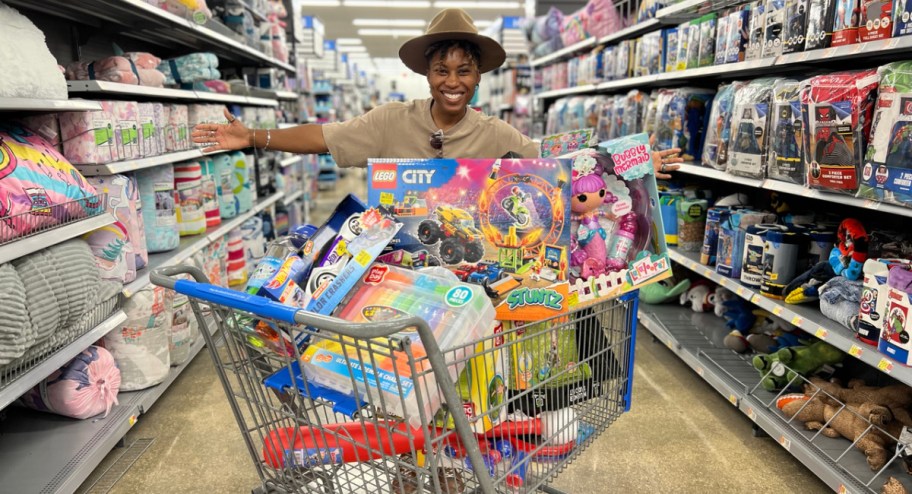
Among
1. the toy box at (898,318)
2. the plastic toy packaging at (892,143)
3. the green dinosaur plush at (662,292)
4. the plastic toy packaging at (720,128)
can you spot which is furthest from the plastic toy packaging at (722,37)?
the toy box at (898,318)

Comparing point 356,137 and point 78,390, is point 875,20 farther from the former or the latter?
point 78,390

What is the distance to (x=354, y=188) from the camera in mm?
11859

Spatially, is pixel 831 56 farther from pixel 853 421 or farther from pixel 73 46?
pixel 73 46

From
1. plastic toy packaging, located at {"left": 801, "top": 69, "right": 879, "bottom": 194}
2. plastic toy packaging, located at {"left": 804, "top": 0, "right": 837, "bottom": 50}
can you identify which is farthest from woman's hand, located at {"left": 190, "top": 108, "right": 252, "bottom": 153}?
plastic toy packaging, located at {"left": 804, "top": 0, "right": 837, "bottom": 50}

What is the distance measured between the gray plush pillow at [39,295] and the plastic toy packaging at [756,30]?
3.00m

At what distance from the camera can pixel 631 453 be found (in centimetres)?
246

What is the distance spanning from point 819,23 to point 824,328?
3.81ft

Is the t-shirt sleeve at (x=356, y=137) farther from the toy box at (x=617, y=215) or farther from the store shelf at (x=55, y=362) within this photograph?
the store shelf at (x=55, y=362)

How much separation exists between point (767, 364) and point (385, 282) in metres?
2.15

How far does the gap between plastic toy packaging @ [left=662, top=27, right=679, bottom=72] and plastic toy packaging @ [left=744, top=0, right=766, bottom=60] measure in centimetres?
72

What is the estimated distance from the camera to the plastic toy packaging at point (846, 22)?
2.11 meters

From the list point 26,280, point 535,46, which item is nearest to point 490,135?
point 26,280

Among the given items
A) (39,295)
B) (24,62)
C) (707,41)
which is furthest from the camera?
(707,41)

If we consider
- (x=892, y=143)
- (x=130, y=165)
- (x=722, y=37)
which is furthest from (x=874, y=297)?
(x=130, y=165)
